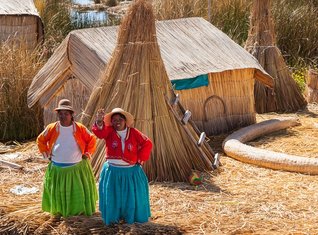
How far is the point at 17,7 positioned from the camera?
12883 millimetres

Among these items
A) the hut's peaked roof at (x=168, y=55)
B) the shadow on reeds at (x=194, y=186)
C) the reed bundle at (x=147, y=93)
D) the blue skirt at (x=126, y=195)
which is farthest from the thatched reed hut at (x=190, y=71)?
the blue skirt at (x=126, y=195)

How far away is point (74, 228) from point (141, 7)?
6.72 ft

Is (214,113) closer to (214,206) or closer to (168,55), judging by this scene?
(168,55)

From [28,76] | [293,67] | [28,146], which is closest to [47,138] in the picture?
[28,146]

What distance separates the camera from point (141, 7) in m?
6.47

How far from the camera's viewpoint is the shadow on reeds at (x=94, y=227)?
17.7ft

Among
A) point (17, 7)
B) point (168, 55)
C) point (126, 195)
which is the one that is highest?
point (17, 7)

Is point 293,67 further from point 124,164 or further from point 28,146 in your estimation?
point 124,164

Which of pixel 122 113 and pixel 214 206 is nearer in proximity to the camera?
pixel 122 113

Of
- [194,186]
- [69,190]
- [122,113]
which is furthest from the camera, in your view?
[194,186]

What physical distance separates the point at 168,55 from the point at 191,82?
0.40 meters

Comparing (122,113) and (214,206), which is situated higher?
(122,113)

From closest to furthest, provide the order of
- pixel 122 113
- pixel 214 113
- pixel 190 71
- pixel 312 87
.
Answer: pixel 122 113 → pixel 190 71 → pixel 214 113 → pixel 312 87

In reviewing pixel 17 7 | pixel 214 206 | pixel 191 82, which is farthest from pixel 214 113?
pixel 17 7
